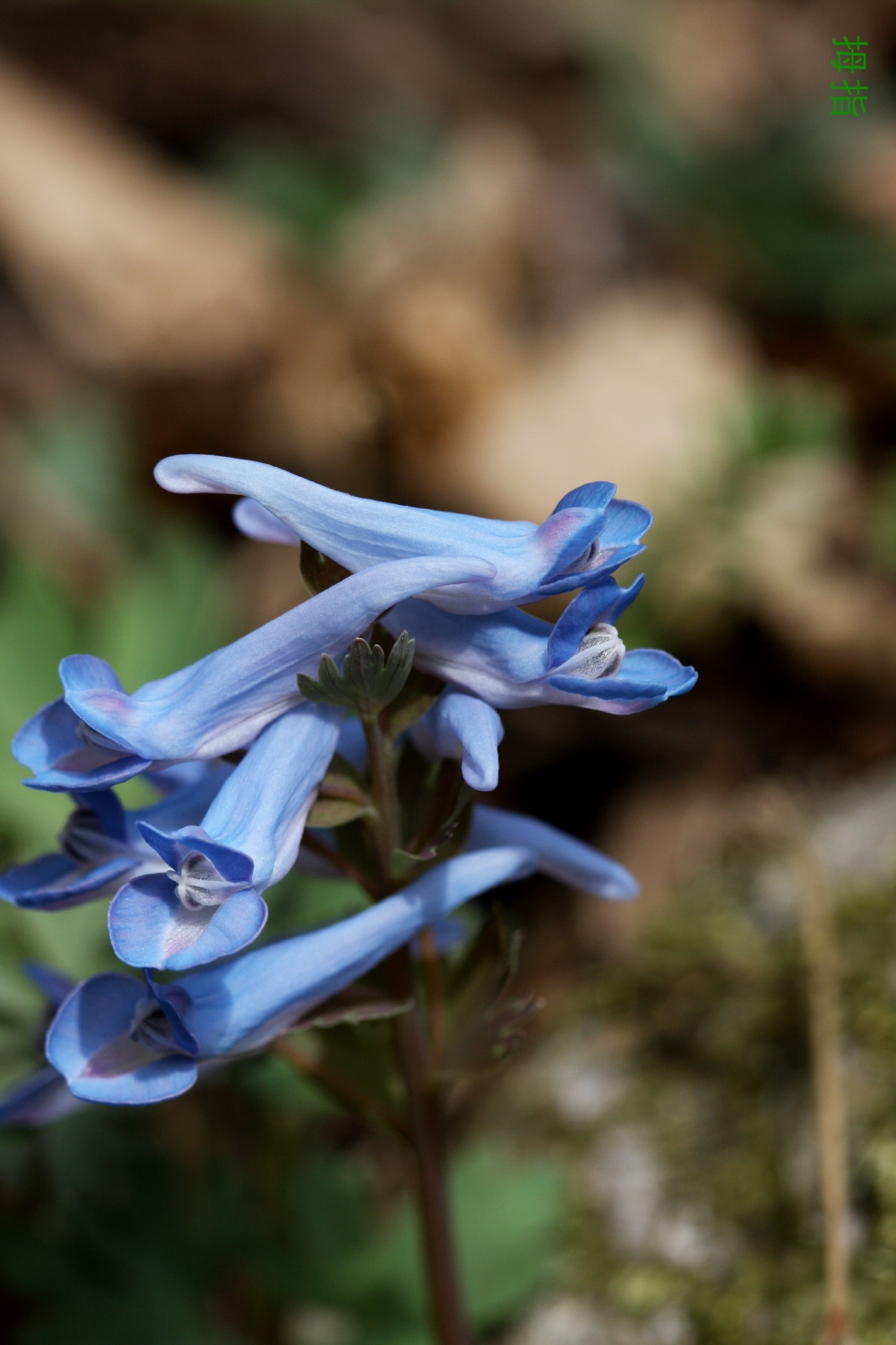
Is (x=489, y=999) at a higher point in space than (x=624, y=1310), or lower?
higher

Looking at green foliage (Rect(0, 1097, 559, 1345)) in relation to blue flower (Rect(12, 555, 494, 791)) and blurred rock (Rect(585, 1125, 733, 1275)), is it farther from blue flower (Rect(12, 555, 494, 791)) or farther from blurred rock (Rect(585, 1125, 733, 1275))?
blue flower (Rect(12, 555, 494, 791))

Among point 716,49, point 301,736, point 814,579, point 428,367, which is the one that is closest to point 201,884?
point 301,736

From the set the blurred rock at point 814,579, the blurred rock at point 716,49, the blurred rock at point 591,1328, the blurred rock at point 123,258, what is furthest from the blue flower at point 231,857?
the blurred rock at point 716,49

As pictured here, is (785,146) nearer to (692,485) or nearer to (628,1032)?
(692,485)

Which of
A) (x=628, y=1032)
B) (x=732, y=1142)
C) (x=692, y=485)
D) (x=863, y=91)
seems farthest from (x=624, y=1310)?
(x=863, y=91)

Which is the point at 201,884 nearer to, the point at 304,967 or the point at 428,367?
the point at 304,967
